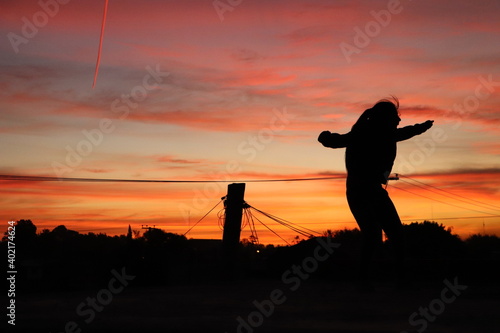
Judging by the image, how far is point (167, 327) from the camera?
4.80 m

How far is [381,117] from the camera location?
7.29 meters

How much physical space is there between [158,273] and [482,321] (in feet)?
24.2

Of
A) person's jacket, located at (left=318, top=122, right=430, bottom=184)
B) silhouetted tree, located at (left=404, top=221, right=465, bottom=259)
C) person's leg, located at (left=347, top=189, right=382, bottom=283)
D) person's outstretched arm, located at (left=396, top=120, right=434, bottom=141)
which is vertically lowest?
person's leg, located at (left=347, top=189, right=382, bottom=283)

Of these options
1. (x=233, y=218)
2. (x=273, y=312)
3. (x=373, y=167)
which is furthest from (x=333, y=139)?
(x=233, y=218)

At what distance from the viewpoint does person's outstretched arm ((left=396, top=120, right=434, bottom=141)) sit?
735 cm

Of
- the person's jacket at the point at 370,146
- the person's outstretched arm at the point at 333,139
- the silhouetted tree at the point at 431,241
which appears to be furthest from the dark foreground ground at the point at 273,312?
the silhouetted tree at the point at 431,241

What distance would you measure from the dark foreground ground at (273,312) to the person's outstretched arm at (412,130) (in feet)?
5.85

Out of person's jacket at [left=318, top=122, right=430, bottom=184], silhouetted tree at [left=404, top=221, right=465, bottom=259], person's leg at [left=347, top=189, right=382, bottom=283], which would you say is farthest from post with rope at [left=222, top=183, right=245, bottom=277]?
silhouetted tree at [left=404, top=221, right=465, bottom=259]

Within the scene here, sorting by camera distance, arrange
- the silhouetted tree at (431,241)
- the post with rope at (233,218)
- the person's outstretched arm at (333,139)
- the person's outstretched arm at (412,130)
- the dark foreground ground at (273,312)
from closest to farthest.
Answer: the dark foreground ground at (273,312) → the person's outstretched arm at (333,139) → the person's outstretched arm at (412,130) → the post with rope at (233,218) → the silhouetted tree at (431,241)

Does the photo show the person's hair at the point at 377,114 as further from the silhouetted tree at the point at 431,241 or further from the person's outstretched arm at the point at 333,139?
the silhouetted tree at the point at 431,241

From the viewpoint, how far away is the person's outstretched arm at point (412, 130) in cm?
735

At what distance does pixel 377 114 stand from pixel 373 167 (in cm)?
61

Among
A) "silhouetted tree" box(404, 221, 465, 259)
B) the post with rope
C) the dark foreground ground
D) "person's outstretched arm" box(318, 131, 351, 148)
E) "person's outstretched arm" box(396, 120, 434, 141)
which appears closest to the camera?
the dark foreground ground

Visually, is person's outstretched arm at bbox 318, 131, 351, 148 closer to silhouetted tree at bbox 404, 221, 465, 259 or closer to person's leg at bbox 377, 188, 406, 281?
person's leg at bbox 377, 188, 406, 281
